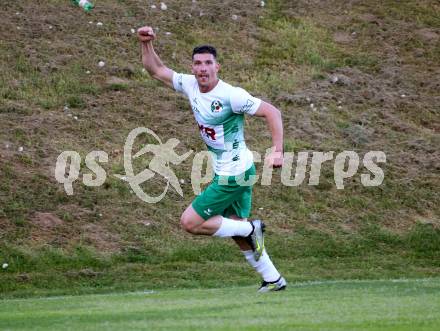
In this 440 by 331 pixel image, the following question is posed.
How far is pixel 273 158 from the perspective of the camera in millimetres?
10062

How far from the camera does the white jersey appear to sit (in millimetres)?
10750

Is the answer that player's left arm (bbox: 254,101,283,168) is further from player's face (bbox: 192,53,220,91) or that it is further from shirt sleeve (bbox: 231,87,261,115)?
player's face (bbox: 192,53,220,91)

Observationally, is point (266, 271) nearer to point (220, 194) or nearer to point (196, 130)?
point (220, 194)

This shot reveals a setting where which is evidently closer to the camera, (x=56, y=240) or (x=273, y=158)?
(x=273, y=158)

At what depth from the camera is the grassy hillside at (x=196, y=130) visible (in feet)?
52.5

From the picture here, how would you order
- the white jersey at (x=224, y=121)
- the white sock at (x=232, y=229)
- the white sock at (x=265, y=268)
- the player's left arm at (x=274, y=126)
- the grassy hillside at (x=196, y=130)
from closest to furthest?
the player's left arm at (x=274, y=126), the white jersey at (x=224, y=121), the white sock at (x=232, y=229), the white sock at (x=265, y=268), the grassy hillside at (x=196, y=130)

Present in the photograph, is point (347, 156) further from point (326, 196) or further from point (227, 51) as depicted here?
point (227, 51)

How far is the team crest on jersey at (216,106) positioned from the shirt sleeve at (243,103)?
142 millimetres

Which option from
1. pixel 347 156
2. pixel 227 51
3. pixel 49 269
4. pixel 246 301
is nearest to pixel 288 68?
pixel 227 51

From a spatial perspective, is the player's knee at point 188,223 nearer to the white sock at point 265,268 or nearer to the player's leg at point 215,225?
the player's leg at point 215,225

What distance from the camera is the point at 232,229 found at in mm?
10883

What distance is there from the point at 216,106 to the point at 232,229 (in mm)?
1265

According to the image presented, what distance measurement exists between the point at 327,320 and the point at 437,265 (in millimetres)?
9102

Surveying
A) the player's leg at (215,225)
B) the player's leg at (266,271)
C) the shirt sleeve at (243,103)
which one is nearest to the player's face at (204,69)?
the shirt sleeve at (243,103)
